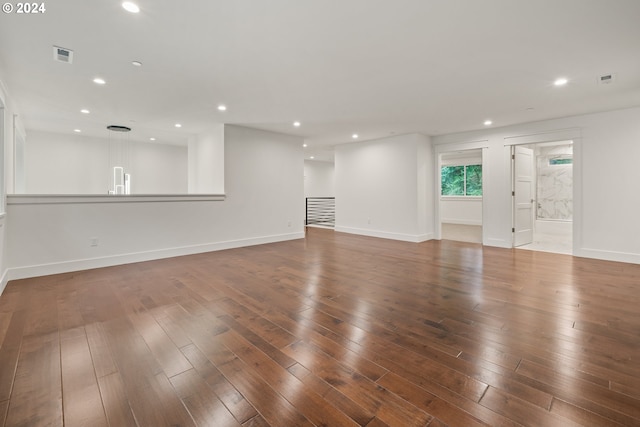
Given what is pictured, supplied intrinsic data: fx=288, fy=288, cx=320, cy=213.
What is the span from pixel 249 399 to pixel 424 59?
11.0 ft

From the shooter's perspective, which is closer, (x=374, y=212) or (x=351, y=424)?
(x=351, y=424)

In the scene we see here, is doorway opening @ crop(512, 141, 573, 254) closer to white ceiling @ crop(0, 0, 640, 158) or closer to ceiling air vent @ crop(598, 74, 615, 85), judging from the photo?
white ceiling @ crop(0, 0, 640, 158)

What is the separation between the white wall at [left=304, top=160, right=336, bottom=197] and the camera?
12601mm

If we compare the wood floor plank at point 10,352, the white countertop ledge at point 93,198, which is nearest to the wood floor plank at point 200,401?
the wood floor plank at point 10,352

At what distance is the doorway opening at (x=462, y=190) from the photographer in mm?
9906

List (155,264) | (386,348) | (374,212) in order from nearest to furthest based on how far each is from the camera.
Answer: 1. (386,348)
2. (155,264)
3. (374,212)

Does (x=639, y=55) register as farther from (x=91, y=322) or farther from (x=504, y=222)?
(x=91, y=322)

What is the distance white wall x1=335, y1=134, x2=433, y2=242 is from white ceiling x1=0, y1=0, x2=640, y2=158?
179cm

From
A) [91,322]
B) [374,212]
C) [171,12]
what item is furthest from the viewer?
[374,212]

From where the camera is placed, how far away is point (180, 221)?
5402 mm

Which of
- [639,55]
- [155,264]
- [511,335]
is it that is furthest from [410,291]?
[155,264]

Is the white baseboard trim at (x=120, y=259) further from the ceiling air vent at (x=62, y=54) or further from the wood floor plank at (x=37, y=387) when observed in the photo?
the ceiling air vent at (x=62, y=54)

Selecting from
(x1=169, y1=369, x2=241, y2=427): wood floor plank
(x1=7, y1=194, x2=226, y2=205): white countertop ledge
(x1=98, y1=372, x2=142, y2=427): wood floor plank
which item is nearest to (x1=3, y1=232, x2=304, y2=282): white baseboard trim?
(x1=7, y1=194, x2=226, y2=205): white countertop ledge

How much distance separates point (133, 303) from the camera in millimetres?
3000
